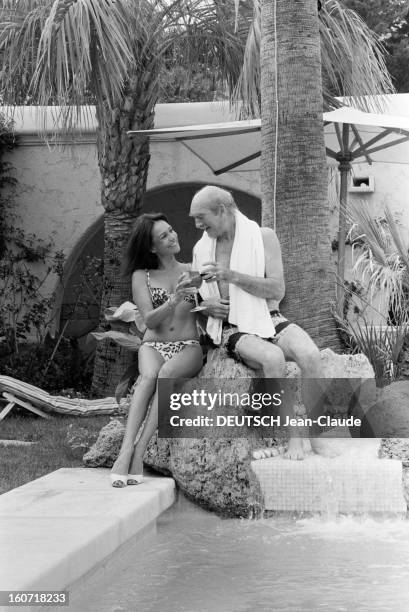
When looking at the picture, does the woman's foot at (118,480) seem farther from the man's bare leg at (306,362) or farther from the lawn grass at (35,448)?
the man's bare leg at (306,362)

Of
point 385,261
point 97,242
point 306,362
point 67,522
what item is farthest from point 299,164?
point 97,242

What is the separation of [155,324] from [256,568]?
5.47 ft

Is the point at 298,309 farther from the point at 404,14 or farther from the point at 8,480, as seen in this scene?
the point at 404,14

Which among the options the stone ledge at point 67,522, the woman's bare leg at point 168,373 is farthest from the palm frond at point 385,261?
the stone ledge at point 67,522

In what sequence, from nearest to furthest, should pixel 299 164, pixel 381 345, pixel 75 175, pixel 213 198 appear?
1. pixel 213 198
2. pixel 299 164
3. pixel 381 345
4. pixel 75 175

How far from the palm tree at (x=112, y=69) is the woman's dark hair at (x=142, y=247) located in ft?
8.80

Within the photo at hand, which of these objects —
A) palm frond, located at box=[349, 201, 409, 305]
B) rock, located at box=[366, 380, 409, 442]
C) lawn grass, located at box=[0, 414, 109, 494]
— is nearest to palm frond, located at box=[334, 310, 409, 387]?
palm frond, located at box=[349, 201, 409, 305]

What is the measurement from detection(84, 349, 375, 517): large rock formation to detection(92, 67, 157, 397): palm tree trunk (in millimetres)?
3689

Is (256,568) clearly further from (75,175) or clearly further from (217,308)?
(75,175)

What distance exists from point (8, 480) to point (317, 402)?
178 cm

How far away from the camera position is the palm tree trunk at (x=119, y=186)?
352 inches

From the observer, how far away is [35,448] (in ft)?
21.0

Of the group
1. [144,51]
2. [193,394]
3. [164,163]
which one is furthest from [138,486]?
[164,163]

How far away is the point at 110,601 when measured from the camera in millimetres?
3250
